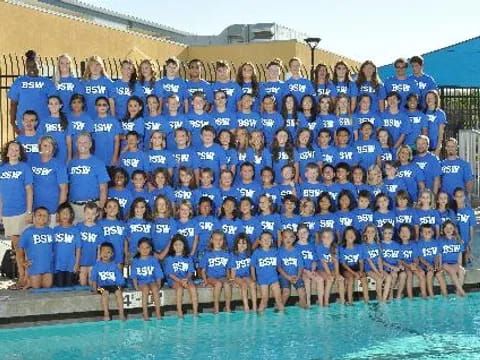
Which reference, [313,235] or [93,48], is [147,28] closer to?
[93,48]

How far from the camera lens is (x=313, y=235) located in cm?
827

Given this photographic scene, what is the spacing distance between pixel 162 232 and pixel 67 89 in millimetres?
2254

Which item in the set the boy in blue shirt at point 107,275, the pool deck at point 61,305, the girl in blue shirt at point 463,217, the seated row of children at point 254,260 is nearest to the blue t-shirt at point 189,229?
the seated row of children at point 254,260

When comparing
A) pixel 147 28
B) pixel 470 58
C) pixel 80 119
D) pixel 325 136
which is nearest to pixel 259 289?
pixel 325 136

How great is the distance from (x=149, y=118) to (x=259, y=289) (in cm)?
256

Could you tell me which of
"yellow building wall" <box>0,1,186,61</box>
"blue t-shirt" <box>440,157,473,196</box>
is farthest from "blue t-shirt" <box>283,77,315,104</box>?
"yellow building wall" <box>0,1,186,61</box>

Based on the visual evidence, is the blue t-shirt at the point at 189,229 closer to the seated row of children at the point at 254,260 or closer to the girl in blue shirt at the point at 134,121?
the seated row of children at the point at 254,260

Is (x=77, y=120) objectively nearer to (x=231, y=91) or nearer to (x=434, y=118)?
(x=231, y=91)

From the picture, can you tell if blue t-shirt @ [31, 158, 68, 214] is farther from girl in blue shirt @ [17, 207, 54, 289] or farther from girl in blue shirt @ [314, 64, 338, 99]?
girl in blue shirt @ [314, 64, 338, 99]

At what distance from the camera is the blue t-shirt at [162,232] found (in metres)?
7.89

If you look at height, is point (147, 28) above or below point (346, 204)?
above

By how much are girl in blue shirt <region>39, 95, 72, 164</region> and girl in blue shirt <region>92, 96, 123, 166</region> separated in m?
0.33

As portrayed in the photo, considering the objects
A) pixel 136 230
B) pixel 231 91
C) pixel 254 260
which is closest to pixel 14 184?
pixel 136 230

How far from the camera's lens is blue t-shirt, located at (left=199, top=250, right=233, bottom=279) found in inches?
307
